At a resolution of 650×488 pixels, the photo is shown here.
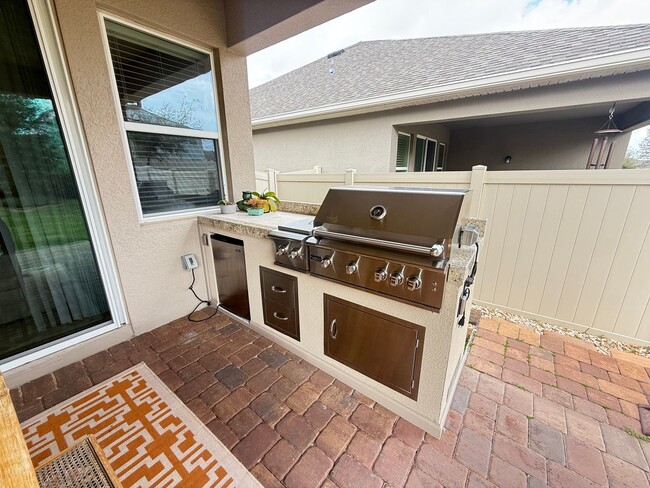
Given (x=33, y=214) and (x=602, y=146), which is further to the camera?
(x=602, y=146)

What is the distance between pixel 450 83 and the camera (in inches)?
167

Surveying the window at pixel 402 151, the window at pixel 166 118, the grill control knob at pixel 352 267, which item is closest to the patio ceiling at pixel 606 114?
the window at pixel 402 151

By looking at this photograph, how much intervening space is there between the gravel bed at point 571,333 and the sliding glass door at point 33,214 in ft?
12.8

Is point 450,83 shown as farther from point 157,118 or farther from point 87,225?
point 87,225

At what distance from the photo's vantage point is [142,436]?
1540 mm

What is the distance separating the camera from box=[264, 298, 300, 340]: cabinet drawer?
2.09 metres

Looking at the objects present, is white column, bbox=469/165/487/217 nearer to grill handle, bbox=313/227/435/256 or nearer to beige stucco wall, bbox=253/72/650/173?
grill handle, bbox=313/227/435/256

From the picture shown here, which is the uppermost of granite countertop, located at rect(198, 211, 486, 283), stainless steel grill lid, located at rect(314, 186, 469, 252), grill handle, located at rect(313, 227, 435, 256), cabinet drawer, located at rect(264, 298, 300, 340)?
stainless steel grill lid, located at rect(314, 186, 469, 252)

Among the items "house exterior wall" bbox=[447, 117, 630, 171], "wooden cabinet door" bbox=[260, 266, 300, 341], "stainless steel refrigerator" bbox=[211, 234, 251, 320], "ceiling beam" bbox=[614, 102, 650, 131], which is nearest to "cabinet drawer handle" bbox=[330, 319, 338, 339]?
"wooden cabinet door" bbox=[260, 266, 300, 341]

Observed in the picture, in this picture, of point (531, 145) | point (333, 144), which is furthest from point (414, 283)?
point (531, 145)

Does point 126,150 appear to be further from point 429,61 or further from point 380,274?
point 429,61

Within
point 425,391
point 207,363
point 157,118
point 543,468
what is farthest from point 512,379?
point 157,118

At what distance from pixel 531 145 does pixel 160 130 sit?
27.3 feet

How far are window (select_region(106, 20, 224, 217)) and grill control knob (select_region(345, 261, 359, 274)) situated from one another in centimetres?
204
